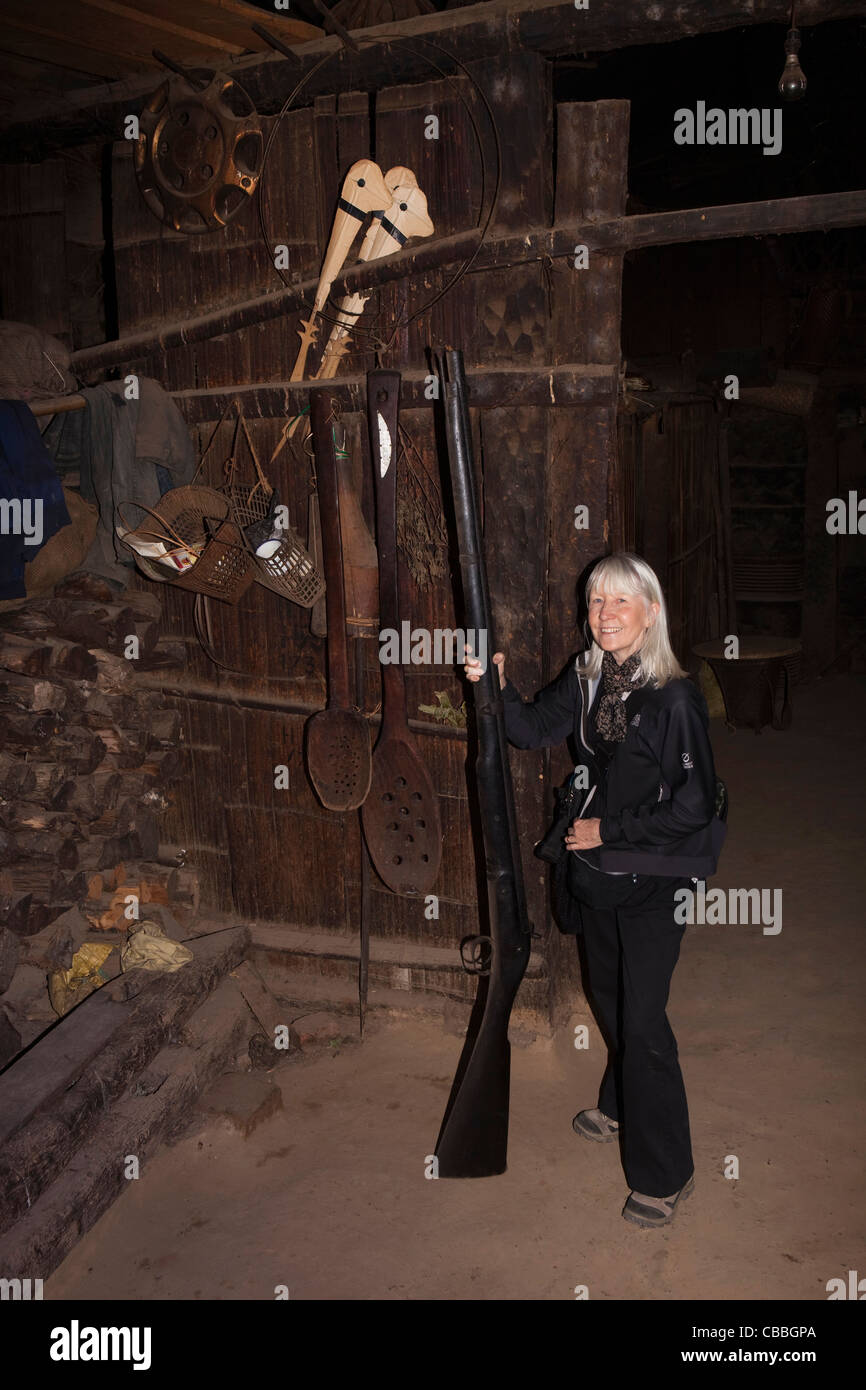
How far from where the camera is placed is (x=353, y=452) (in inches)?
164

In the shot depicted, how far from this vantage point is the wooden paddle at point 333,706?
388cm

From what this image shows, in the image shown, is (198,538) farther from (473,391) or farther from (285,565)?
(473,391)

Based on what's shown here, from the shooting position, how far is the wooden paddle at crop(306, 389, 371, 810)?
3.88m

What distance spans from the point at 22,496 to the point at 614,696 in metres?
2.32

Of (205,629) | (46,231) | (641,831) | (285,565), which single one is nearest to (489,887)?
(641,831)

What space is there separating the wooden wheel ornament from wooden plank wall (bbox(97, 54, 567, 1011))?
0.08 m

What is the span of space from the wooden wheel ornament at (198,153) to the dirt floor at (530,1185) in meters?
3.48

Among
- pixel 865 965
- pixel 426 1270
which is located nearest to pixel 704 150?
pixel 865 965

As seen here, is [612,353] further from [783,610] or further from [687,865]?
[783,610]

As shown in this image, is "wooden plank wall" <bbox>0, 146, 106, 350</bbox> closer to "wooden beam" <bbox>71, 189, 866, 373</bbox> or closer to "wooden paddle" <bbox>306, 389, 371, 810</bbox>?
"wooden beam" <bbox>71, 189, 866, 373</bbox>

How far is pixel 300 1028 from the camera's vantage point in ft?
14.8

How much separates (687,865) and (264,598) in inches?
87.7

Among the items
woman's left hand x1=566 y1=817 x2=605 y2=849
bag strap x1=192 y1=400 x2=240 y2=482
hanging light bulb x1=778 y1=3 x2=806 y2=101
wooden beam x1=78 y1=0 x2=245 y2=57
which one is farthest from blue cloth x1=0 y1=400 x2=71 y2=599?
hanging light bulb x1=778 y1=3 x2=806 y2=101

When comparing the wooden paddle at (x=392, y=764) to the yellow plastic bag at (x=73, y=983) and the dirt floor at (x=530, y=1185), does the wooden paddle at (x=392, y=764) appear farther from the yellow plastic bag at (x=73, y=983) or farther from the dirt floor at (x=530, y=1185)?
the yellow plastic bag at (x=73, y=983)
